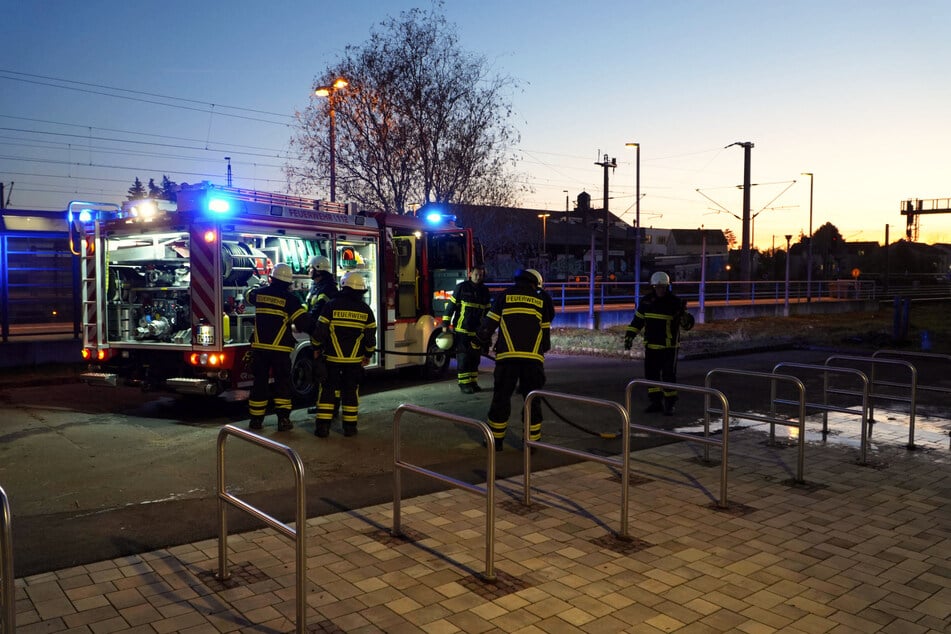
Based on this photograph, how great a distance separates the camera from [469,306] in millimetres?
11188

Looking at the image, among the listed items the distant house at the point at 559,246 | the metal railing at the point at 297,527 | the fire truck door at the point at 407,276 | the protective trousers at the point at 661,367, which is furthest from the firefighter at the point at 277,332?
the distant house at the point at 559,246

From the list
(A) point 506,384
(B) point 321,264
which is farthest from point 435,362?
(A) point 506,384

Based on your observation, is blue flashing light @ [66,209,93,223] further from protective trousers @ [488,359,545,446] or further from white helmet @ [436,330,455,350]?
protective trousers @ [488,359,545,446]

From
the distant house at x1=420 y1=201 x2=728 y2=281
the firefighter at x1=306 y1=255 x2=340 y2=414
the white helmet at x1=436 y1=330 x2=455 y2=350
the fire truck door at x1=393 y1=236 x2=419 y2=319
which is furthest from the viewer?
the distant house at x1=420 y1=201 x2=728 y2=281

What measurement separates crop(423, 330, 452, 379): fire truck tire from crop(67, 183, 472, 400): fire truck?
92 cm

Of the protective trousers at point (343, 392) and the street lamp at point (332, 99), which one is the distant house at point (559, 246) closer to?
the street lamp at point (332, 99)

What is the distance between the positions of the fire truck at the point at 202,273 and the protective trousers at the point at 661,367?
13.3ft

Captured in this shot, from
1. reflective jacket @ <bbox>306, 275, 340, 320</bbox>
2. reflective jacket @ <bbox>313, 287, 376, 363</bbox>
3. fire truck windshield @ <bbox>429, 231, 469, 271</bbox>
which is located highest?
fire truck windshield @ <bbox>429, 231, 469, 271</bbox>

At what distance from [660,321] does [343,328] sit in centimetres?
390

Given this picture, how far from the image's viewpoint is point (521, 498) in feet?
20.2

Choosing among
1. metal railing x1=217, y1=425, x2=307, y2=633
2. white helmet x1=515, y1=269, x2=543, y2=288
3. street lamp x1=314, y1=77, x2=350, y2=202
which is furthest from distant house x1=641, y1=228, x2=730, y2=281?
metal railing x1=217, y1=425, x2=307, y2=633

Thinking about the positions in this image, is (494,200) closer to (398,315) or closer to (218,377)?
(398,315)

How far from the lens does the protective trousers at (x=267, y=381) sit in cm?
860

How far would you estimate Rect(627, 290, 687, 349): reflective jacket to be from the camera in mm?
9570
